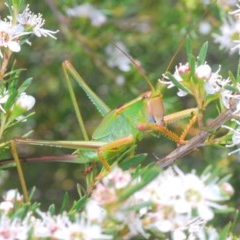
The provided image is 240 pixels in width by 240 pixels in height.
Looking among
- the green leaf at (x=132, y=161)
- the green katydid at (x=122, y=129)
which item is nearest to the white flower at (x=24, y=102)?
the green katydid at (x=122, y=129)

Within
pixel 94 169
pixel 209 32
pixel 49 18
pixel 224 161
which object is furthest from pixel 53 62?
pixel 94 169

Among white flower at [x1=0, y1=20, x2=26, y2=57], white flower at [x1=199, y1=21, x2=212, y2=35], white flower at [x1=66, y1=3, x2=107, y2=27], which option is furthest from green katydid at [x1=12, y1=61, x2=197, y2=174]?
white flower at [x1=199, y1=21, x2=212, y2=35]

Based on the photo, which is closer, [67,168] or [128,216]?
[128,216]

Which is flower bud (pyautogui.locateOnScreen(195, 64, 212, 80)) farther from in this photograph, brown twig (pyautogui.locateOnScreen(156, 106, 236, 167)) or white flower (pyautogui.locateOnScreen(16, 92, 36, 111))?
white flower (pyautogui.locateOnScreen(16, 92, 36, 111))

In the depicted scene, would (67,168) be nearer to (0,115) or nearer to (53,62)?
(53,62)

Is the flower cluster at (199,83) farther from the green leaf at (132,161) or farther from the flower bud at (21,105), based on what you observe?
the flower bud at (21,105)
